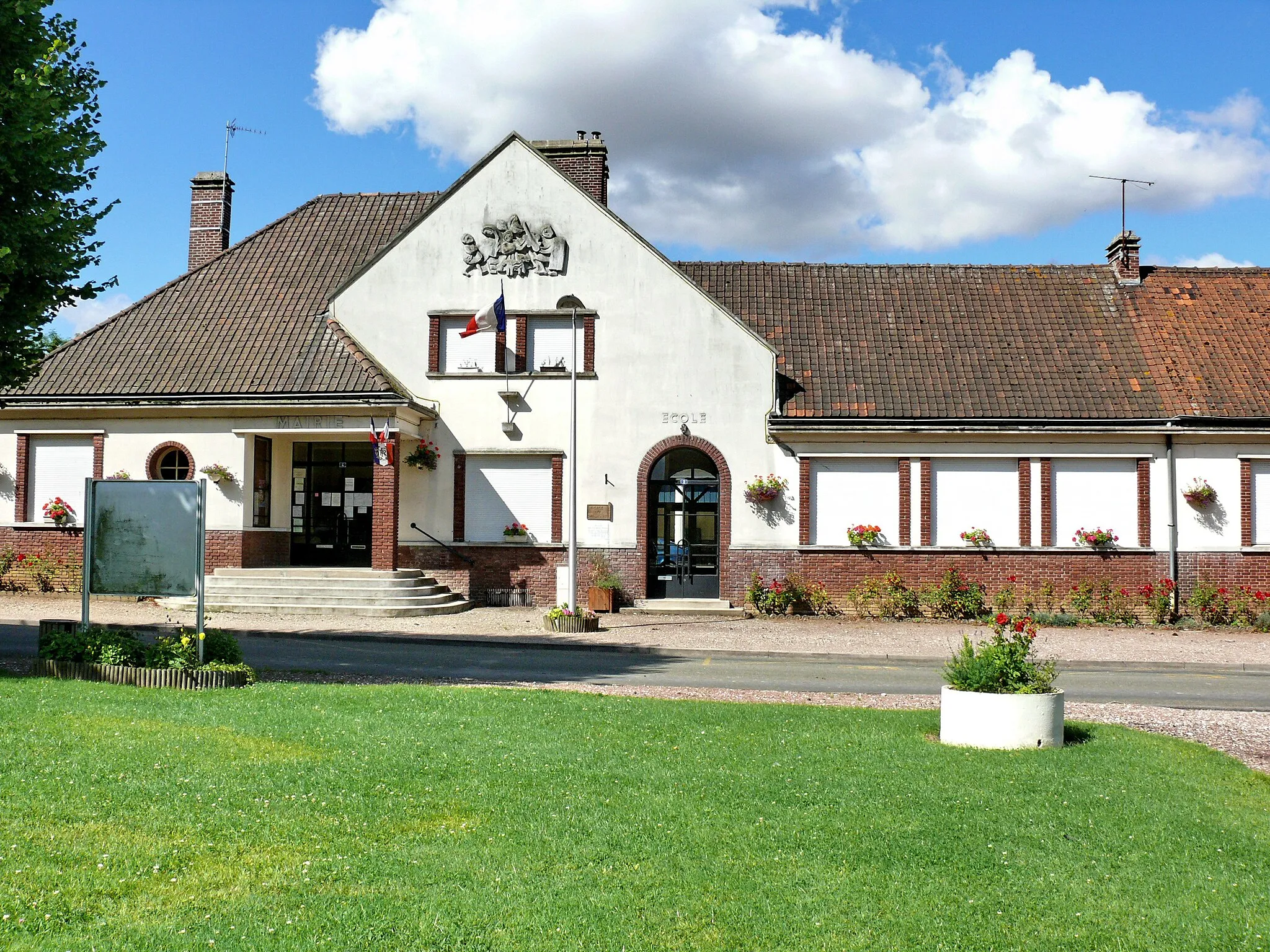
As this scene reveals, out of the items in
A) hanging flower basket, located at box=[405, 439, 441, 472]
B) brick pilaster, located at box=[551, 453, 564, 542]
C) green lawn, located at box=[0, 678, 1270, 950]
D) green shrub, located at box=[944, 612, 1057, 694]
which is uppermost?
hanging flower basket, located at box=[405, 439, 441, 472]

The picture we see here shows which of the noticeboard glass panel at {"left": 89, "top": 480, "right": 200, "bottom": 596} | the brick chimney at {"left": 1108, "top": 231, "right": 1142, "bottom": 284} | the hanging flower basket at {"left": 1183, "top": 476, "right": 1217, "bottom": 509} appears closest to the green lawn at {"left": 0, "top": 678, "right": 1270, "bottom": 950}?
the noticeboard glass panel at {"left": 89, "top": 480, "right": 200, "bottom": 596}

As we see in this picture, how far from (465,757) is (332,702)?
9.06 ft

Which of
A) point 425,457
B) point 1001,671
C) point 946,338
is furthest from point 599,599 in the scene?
point 1001,671

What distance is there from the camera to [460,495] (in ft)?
74.4

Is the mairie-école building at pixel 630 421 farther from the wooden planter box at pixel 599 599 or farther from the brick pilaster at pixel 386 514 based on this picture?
the wooden planter box at pixel 599 599

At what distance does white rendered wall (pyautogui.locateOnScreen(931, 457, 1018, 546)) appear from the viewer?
71.7 ft

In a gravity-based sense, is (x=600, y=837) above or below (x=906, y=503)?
below

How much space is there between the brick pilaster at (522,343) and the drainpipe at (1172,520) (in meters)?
13.4

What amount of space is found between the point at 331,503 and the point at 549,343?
607 cm

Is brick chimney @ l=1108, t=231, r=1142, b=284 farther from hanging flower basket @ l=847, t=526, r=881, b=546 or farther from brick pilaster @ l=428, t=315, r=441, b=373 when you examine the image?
brick pilaster @ l=428, t=315, r=441, b=373

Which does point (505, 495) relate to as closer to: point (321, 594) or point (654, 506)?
point (654, 506)

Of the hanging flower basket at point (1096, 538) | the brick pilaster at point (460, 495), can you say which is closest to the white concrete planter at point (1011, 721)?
the hanging flower basket at point (1096, 538)

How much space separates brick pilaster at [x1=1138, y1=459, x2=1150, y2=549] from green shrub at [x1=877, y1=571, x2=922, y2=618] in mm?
4790

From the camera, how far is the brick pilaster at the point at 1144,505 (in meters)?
21.5
